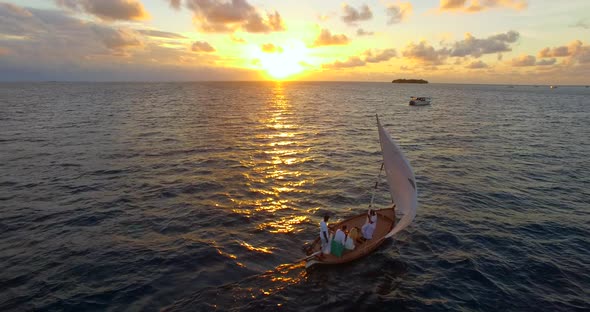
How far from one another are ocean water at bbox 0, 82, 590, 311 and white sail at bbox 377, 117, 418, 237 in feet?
9.64

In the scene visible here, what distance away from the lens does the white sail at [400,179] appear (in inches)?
852

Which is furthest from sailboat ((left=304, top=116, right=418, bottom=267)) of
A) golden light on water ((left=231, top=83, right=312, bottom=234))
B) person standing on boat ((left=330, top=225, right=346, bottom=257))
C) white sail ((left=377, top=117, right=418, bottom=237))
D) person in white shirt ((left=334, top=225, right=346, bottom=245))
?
golden light on water ((left=231, top=83, right=312, bottom=234))

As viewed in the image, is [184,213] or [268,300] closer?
[268,300]

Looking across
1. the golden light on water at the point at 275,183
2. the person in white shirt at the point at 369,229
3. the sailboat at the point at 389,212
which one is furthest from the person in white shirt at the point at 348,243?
the golden light on water at the point at 275,183

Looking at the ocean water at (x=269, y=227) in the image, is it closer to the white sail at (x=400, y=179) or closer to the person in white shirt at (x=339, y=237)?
the person in white shirt at (x=339, y=237)

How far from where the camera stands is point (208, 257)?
22.0m

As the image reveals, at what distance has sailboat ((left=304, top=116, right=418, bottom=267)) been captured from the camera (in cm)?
2059

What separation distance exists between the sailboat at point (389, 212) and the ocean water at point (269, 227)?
91 centimetres

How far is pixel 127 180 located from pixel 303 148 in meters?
25.9

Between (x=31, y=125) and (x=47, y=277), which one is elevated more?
(x=31, y=125)

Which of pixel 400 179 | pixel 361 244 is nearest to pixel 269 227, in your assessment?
pixel 361 244

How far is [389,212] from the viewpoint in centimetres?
2594

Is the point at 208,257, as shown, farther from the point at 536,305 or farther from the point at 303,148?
the point at 303,148

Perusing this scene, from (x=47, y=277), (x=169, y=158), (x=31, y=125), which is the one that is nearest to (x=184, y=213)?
(x=47, y=277)
